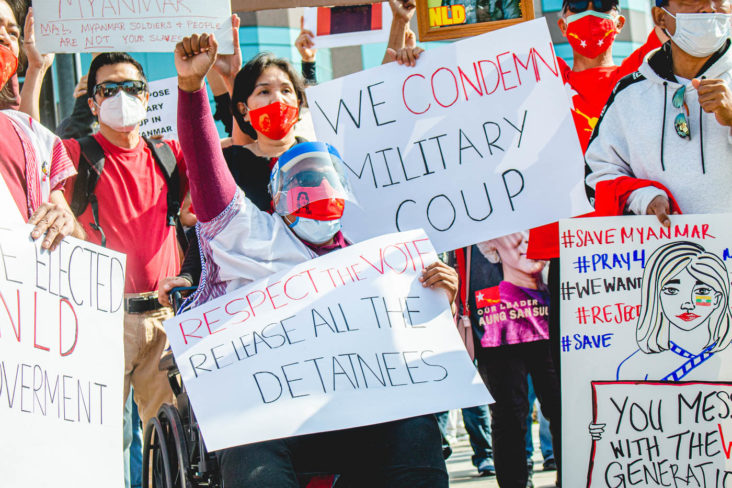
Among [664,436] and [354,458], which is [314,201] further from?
[664,436]

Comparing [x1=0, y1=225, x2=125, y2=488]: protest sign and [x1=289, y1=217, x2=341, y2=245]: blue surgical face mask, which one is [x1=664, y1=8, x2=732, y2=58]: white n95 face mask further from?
[x1=0, y1=225, x2=125, y2=488]: protest sign

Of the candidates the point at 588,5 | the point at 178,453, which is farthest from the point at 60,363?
the point at 588,5

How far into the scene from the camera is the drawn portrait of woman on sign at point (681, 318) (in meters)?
3.05

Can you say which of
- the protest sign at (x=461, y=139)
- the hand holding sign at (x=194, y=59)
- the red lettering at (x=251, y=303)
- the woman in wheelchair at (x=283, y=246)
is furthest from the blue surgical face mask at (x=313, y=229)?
the hand holding sign at (x=194, y=59)

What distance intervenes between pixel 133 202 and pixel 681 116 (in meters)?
2.40

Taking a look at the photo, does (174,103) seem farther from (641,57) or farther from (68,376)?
(68,376)

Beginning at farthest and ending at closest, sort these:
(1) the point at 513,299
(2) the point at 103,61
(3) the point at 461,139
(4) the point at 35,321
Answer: (1) the point at 513,299 < (2) the point at 103,61 < (3) the point at 461,139 < (4) the point at 35,321

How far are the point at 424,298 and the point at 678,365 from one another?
851mm

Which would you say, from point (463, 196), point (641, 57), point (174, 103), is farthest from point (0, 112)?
point (174, 103)

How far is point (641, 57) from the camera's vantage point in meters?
3.98

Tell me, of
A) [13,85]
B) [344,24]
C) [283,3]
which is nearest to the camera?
[13,85]

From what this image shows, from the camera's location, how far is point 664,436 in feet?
10.0

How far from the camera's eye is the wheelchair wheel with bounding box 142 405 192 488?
3174mm

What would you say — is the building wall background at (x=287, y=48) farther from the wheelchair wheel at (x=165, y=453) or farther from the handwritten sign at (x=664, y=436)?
the handwritten sign at (x=664, y=436)
